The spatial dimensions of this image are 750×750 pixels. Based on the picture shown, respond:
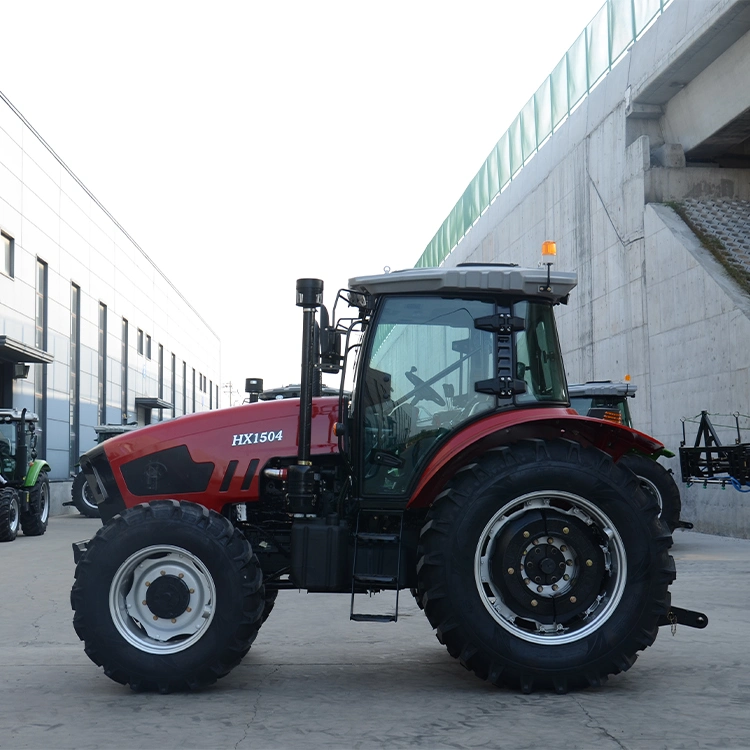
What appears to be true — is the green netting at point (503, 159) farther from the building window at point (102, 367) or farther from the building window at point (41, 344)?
the building window at point (102, 367)

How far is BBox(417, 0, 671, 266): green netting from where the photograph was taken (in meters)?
Result: 25.1

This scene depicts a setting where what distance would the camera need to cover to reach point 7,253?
99.3 feet

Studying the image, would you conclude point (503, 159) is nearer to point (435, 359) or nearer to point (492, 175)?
point (492, 175)

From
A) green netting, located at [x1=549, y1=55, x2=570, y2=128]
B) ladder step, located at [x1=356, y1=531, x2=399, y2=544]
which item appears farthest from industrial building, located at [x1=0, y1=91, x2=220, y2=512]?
ladder step, located at [x1=356, y1=531, x2=399, y2=544]

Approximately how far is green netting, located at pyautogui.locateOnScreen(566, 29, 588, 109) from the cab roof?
76.5 feet

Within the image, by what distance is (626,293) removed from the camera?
24484 millimetres

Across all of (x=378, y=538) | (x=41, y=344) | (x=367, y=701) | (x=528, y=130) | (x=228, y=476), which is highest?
(x=528, y=130)

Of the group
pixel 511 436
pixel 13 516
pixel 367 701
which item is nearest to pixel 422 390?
pixel 511 436

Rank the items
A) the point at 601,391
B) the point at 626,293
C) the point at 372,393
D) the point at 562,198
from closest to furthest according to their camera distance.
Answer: the point at 372,393 < the point at 601,391 < the point at 626,293 < the point at 562,198

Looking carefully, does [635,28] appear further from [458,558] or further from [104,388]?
[104,388]

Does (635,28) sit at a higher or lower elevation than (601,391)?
higher

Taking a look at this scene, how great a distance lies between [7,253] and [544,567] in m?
27.8

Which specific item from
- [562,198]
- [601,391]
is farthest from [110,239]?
[601,391]

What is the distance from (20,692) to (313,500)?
6.36 feet
